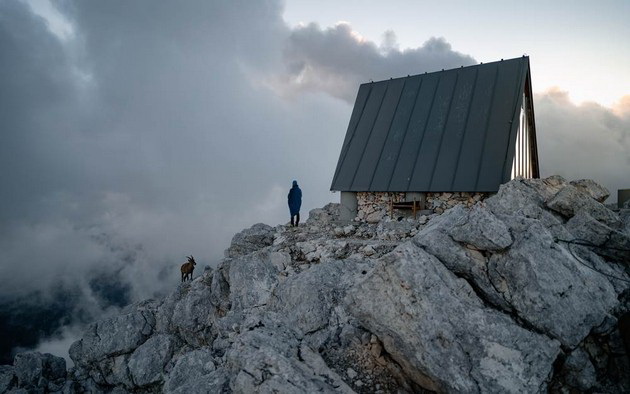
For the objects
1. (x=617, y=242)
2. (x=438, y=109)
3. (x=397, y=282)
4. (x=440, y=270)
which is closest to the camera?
(x=397, y=282)

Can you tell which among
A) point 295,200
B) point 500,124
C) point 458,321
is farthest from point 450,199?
point 458,321

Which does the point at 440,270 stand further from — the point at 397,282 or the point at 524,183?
the point at 524,183

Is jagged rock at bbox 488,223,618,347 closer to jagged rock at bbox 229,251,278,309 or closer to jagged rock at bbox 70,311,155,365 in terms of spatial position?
jagged rock at bbox 229,251,278,309

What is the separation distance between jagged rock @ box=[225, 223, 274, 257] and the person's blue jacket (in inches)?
64.2

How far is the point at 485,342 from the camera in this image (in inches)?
195

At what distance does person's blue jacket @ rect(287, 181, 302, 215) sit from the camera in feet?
54.4

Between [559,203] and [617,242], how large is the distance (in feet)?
6.00

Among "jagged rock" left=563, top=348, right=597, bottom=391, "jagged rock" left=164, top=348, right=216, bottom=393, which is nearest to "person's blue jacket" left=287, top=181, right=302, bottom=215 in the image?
"jagged rock" left=164, top=348, right=216, bottom=393

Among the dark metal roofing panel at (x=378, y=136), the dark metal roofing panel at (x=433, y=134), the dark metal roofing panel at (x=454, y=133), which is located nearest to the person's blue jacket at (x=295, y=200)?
the dark metal roofing panel at (x=378, y=136)

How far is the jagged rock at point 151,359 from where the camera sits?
468 inches

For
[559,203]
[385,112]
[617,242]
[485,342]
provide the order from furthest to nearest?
1. [385,112]
2. [559,203]
3. [617,242]
4. [485,342]

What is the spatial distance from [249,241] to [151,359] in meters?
5.48

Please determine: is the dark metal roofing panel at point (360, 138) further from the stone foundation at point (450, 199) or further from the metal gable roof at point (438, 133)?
the stone foundation at point (450, 199)

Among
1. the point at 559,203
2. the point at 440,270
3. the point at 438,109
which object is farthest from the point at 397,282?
the point at 438,109
